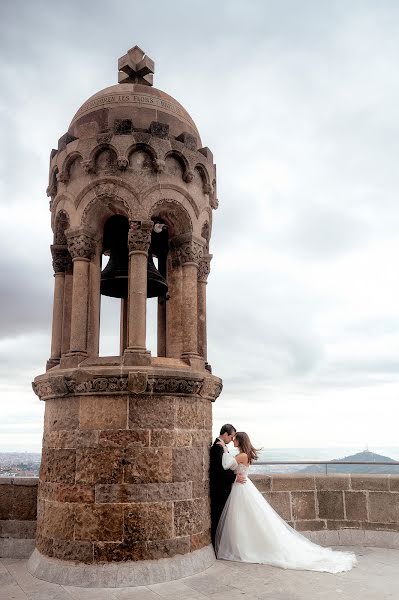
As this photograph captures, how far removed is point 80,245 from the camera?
268 inches

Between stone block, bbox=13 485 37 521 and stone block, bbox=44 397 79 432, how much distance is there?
47.8 inches

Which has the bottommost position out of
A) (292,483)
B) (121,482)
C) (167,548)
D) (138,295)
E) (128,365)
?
(167,548)

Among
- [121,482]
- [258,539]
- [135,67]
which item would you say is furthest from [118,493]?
[135,67]

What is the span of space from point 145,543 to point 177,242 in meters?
3.82

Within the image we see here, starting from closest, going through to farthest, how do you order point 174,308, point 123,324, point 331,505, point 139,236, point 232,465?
point 139,236 → point 232,465 → point 174,308 → point 331,505 → point 123,324

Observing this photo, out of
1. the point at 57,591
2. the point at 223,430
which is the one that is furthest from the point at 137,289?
the point at 57,591

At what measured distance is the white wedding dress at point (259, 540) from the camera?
6273 millimetres

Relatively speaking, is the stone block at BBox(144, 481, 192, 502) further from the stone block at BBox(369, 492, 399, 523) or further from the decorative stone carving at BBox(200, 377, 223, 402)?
the stone block at BBox(369, 492, 399, 523)

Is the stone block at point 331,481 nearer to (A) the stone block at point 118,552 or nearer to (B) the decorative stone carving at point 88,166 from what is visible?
(A) the stone block at point 118,552

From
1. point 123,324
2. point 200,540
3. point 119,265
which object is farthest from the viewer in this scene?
point 123,324

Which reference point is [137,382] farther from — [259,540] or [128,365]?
[259,540]

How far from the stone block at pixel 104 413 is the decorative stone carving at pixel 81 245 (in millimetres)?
1868

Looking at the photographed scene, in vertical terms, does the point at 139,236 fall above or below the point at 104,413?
above

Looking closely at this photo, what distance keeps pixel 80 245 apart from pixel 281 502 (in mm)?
4831
